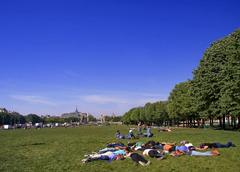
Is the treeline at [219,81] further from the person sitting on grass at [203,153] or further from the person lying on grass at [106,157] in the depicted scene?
the person lying on grass at [106,157]

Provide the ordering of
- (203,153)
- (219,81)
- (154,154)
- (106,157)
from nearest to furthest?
1. (106,157)
2. (154,154)
3. (203,153)
4. (219,81)

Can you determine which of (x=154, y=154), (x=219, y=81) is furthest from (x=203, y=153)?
(x=219, y=81)

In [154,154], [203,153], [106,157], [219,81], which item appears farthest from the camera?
[219,81]

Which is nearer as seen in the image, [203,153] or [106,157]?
[106,157]

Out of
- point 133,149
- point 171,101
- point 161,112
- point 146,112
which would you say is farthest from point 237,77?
point 146,112

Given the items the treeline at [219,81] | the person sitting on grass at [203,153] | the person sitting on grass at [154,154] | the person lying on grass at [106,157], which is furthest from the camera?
the treeline at [219,81]

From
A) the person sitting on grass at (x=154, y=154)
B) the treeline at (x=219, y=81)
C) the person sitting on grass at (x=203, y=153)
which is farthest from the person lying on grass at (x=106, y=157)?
the treeline at (x=219, y=81)

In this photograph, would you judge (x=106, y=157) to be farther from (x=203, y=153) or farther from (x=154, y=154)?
(x=203, y=153)

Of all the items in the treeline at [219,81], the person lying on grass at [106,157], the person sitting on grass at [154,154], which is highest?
the treeline at [219,81]

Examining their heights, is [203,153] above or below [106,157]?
above

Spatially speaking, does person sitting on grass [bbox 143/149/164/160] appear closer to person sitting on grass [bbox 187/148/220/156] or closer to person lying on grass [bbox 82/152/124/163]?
person lying on grass [bbox 82/152/124/163]

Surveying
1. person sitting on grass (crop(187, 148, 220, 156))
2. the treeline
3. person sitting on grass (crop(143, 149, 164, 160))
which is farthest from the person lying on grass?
the treeline

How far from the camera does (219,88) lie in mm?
65812

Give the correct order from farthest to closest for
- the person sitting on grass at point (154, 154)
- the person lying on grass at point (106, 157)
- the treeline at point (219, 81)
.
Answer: the treeline at point (219, 81)
the person sitting on grass at point (154, 154)
the person lying on grass at point (106, 157)
